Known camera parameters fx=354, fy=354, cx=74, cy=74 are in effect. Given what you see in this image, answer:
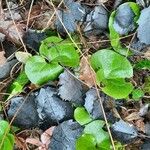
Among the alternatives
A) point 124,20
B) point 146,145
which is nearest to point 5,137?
point 146,145

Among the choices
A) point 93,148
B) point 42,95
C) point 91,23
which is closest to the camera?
point 93,148

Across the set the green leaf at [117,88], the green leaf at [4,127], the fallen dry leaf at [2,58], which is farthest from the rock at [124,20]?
the green leaf at [4,127]

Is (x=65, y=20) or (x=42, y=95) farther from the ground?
(x=65, y=20)

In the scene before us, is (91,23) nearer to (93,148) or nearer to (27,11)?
(27,11)

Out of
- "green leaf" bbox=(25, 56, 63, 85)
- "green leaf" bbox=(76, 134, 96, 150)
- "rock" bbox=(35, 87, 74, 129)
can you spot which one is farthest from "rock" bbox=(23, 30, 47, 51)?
"green leaf" bbox=(76, 134, 96, 150)

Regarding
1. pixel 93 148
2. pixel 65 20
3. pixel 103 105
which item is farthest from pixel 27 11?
pixel 93 148

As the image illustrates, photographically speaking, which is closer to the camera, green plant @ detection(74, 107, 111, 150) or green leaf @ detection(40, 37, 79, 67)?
green plant @ detection(74, 107, 111, 150)

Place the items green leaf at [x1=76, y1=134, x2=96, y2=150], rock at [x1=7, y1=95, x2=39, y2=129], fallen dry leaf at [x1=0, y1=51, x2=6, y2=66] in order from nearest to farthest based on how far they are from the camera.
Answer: green leaf at [x1=76, y1=134, x2=96, y2=150] < rock at [x1=7, y1=95, x2=39, y2=129] < fallen dry leaf at [x1=0, y1=51, x2=6, y2=66]

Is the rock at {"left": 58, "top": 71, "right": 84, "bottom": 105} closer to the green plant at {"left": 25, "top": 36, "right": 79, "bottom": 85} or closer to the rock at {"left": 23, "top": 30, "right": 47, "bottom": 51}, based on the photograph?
the green plant at {"left": 25, "top": 36, "right": 79, "bottom": 85}
